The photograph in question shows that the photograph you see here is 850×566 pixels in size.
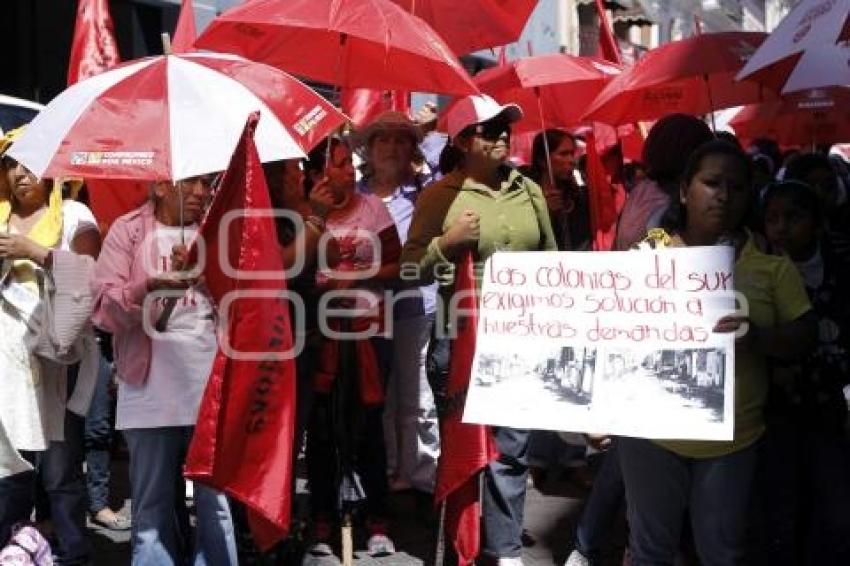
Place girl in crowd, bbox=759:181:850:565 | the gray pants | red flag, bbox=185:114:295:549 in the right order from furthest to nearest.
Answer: the gray pants
girl in crowd, bbox=759:181:850:565
red flag, bbox=185:114:295:549

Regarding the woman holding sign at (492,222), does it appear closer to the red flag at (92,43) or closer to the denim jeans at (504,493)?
the denim jeans at (504,493)

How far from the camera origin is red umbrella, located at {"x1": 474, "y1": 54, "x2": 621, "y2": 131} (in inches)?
293

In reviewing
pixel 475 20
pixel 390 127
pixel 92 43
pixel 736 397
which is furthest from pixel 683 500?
pixel 92 43

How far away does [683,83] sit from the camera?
23.9ft

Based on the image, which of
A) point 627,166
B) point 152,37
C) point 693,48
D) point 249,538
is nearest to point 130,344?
point 249,538

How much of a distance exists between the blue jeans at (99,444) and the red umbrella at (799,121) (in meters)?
4.14

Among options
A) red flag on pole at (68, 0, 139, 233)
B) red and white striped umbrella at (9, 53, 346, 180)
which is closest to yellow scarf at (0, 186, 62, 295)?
red and white striped umbrella at (9, 53, 346, 180)

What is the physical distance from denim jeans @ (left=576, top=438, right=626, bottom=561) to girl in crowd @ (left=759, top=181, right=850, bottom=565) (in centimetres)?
65

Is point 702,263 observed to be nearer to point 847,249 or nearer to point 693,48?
point 847,249

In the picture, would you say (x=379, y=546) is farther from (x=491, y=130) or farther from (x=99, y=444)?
(x=491, y=130)

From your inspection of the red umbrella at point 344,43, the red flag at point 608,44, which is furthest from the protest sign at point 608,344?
the red flag at point 608,44

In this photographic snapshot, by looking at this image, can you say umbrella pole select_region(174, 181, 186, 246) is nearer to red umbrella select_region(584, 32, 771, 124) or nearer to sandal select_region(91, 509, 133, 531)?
sandal select_region(91, 509, 133, 531)

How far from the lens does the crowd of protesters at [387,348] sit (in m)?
3.64

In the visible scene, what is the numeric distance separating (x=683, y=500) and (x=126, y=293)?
208 centimetres
